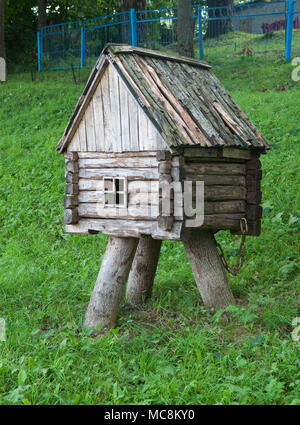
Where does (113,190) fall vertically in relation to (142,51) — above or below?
below

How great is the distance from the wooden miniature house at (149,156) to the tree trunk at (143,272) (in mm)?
613

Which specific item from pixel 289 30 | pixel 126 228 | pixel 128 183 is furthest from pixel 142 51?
pixel 289 30

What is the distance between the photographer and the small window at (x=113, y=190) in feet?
18.6

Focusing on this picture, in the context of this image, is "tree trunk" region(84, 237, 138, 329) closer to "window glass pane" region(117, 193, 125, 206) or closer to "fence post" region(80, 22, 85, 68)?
"window glass pane" region(117, 193, 125, 206)

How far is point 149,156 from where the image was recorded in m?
5.39

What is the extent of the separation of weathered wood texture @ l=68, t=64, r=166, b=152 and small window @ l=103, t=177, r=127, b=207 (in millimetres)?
333

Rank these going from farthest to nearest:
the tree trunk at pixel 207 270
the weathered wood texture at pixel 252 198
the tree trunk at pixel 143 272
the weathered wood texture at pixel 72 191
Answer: the tree trunk at pixel 143 272
the weathered wood texture at pixel 252 198
the weathered wood texture at pixel 72 191
the tree trunk at pixel 207 270

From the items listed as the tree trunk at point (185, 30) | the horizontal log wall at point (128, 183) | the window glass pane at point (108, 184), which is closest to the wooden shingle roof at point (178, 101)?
the horizontal log wall at point (128, 183)

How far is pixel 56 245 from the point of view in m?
8.87

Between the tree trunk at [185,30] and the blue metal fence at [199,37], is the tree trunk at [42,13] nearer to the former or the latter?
the blue metal fence at [199,37]

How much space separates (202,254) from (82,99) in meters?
2.14

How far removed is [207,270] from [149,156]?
1482mm

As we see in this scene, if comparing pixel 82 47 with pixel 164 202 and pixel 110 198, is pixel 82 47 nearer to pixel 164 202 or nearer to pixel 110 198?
pixel 110 198

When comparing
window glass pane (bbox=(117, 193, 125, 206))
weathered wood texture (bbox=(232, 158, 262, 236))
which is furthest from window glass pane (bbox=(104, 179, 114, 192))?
weathered wood texture (bbox=(232, 158, 262, 236))
